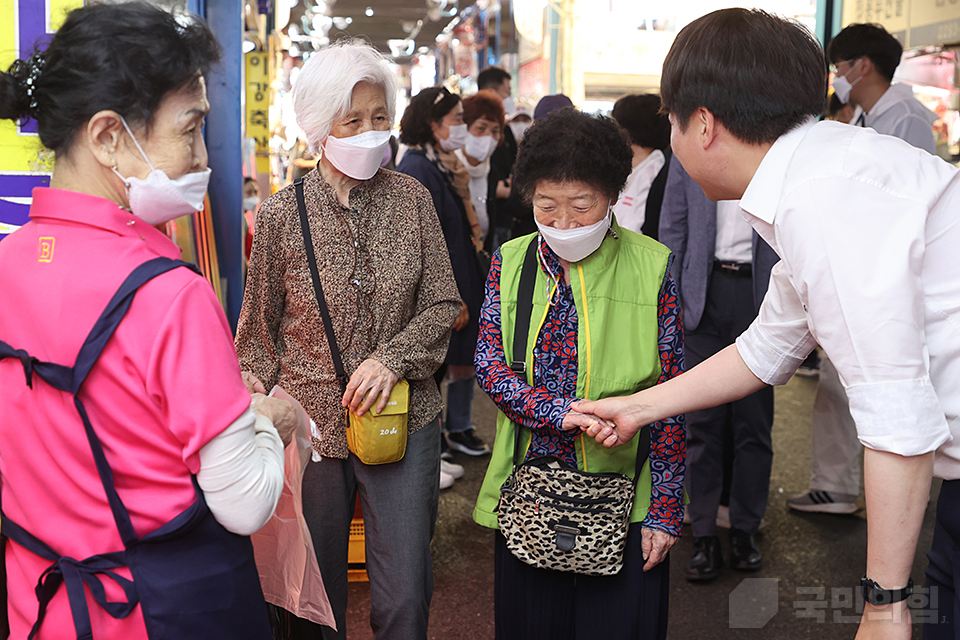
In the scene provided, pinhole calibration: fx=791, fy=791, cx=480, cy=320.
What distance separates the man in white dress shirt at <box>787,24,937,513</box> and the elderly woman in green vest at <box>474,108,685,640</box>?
2.38 metres

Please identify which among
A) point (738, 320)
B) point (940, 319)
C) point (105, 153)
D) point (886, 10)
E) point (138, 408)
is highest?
point (886, 10)

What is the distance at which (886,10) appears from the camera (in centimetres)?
668

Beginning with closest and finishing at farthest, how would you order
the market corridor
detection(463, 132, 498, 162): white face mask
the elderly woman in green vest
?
1. the elderly woman in green vest
2. the market corridor
3. detection(463, 132, 498, 162): white face mask

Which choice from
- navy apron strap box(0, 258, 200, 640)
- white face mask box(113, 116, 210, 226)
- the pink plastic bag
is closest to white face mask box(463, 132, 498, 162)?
the pink plastic bag

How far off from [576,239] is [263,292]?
0.84m

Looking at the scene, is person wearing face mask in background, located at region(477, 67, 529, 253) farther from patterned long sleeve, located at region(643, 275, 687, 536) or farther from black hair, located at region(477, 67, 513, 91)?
patterned long sleeve, located at region(643, 275, 687, 536)

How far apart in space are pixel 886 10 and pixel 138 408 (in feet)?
24.0

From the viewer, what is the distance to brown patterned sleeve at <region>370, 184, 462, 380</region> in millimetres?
2137

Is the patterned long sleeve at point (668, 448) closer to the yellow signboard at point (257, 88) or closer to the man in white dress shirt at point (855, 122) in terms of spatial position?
the man in white dress shirt at point (855, 122)

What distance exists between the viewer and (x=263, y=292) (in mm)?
2117

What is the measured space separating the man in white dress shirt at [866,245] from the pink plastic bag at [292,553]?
3.34ft

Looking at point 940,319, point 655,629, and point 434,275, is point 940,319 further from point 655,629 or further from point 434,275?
point 434,275

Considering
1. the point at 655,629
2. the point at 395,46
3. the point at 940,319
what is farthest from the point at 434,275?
the point at 395,46

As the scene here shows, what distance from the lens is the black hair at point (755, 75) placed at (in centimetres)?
132
